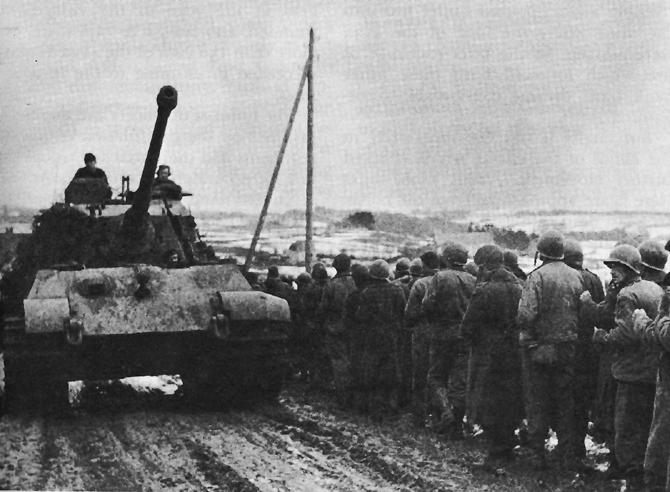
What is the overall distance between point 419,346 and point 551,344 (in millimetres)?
1721

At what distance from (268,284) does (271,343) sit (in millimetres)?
1916

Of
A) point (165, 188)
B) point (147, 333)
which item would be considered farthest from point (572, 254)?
point (165, 188)

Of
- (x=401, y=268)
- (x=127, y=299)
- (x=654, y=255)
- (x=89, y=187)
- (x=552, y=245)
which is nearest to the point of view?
(x=654, y=255)

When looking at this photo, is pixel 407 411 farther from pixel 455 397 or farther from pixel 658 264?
pixel 658 264

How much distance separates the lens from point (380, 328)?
6918 millimetres

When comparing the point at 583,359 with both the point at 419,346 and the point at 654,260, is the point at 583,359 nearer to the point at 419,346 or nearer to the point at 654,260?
the point at 654,260

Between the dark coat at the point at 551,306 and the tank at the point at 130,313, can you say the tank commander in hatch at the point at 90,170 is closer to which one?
the tank at the point at 130,313

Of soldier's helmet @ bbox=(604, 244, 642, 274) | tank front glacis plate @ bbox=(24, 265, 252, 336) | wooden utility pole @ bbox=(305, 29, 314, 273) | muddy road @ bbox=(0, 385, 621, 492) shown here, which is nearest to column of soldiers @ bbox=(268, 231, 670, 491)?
soldier's helmet @ bbox=(604, 244, 642, 274)

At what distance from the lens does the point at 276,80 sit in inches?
259

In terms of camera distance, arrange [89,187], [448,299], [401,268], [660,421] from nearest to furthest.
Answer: [660,421] < [448,299] < [401,268] < [89,187]

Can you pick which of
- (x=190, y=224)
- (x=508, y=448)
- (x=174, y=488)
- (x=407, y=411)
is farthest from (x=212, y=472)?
(x=190, y=224)

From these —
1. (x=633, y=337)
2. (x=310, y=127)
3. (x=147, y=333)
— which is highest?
(x=310, y=127)

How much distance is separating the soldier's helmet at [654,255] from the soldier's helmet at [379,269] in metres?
2.55

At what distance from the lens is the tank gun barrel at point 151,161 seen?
6355 millimetres
